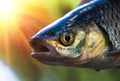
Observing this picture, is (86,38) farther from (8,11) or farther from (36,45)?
(8,11)

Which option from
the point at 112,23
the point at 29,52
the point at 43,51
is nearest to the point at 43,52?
the point at 43,51

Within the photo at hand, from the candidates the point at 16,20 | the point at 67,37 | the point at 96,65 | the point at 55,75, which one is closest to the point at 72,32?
the point at 67,37

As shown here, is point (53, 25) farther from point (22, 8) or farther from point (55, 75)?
point (22, 8)

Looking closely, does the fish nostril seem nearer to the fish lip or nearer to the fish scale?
the fish lip

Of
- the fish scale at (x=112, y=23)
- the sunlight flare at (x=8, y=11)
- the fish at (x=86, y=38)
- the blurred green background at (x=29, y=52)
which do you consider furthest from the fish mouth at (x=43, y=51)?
the sunlight flare at (x=8, y=11)

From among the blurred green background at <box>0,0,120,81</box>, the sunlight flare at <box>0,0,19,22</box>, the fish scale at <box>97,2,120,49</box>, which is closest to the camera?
the fish scale at <box>97,2,120,49</box>

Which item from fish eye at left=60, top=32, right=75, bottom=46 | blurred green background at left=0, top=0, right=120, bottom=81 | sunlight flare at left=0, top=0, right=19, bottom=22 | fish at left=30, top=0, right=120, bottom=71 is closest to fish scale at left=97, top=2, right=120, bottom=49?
fish at left=30, top=0, right=120, bottom=71

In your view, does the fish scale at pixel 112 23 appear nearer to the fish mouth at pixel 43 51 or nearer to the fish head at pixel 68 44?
the fish head at pixel 68 44
